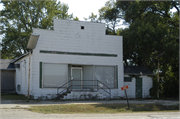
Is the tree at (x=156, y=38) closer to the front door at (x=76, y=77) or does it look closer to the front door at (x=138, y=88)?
the front door at (x=138, y=88)

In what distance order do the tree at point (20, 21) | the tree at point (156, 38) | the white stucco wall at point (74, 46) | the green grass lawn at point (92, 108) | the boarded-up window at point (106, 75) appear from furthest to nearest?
1. the tree at point (20, 21)
2. the tree at point (156, 38)
3. the boarded-up window at point (106, 75)
4. the white stucco wall at point (74, 46)
5. the green grass lawn at point (92, 108)

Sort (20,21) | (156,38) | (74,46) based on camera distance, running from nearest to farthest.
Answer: (74,46) < (156,38) < (20,21)

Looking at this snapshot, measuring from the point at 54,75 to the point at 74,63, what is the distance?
2.11m

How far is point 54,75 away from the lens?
20031mm

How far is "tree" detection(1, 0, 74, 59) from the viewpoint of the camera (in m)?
35.6

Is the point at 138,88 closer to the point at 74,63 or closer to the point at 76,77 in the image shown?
the point at 76,77

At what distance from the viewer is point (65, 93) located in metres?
19.8

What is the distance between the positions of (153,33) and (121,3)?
40.5 feet

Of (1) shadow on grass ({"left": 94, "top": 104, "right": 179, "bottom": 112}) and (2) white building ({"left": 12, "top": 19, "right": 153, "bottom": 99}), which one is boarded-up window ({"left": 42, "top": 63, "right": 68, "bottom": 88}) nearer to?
(2) white building ({"left": 12, "top": 19, "right": 153, "bottom": 99})

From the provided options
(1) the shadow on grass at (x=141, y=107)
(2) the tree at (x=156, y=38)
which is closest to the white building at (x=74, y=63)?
(2) the tree at (x=156, y=38)

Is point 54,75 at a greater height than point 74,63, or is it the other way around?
point 74,63

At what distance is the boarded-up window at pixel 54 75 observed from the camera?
19.7 metres

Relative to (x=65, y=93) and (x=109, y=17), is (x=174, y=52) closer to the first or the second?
(x=65, y=93)

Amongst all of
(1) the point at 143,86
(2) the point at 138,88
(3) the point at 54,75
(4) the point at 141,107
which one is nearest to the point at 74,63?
(3) the point at 54,75
